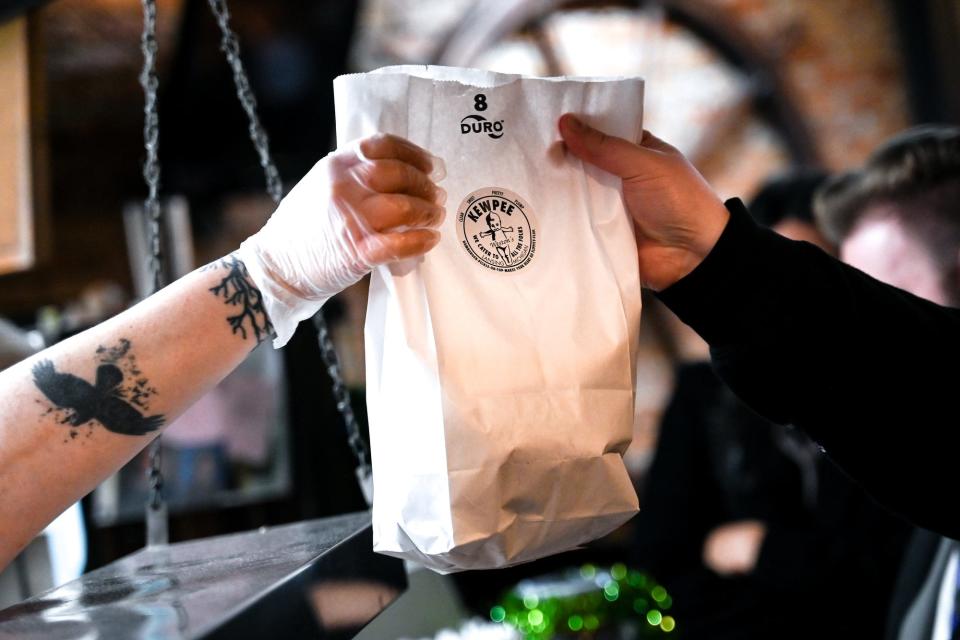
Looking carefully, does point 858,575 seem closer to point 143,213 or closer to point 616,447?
point 616,447

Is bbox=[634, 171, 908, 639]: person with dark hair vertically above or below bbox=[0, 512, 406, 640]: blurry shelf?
below

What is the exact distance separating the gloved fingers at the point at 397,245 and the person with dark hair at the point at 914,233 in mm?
1068

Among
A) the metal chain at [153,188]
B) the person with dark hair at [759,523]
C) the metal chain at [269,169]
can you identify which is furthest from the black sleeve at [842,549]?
the metal chain at [153,188]

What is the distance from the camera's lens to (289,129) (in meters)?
2.98

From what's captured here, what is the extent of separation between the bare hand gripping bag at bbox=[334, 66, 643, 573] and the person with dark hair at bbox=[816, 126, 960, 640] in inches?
35.1

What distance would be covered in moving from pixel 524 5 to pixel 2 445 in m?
3.01

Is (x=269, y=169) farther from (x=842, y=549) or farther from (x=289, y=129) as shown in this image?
(x=289, y=129)

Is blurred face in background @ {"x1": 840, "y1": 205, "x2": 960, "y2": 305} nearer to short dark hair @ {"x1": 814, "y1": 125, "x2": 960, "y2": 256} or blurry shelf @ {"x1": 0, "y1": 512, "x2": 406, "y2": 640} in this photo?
short dark hair @ {"x1": 814, "y1": 125, "x2": 960, "y2": 256}

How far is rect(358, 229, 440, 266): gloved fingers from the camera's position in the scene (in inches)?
30.8

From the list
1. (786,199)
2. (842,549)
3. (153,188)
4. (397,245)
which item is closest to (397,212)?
(397,245)

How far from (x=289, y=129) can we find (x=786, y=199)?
1.50 meters

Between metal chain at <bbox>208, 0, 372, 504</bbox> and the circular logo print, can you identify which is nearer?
the circular logo print

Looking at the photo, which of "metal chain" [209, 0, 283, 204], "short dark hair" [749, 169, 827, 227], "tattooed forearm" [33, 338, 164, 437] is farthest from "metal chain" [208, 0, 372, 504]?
"short dark hair" [749, 169, 827, 227]

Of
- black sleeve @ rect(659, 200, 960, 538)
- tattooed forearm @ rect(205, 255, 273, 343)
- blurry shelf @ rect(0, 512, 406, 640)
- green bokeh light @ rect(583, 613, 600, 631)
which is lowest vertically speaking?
green bokeh light @ rect(583, 613, 600, 631)
